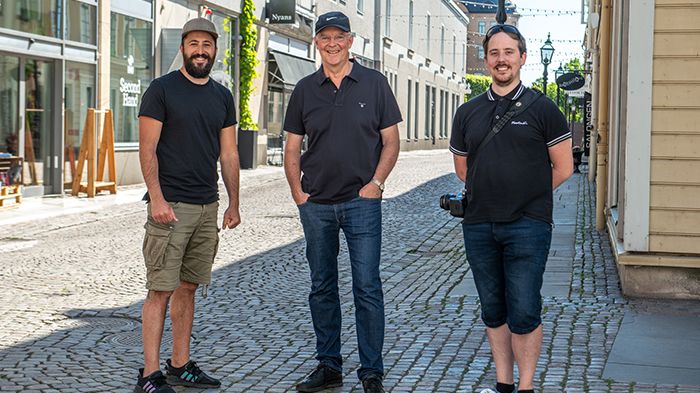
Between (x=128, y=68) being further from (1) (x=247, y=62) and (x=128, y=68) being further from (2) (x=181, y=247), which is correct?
(2) (x=181, y=247)

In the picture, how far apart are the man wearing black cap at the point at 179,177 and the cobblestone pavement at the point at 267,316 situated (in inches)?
18.9

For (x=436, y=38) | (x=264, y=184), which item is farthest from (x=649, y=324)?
(x=436, y=38)

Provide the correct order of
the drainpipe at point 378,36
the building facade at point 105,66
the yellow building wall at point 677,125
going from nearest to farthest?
the yellow building wall at point 677,125
the building facade at point 105,66
the drainpipe at point 378,36

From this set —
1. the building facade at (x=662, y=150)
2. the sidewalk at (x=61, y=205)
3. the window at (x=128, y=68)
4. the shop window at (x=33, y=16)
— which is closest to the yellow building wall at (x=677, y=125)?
the building facade at (x=662, y=150)

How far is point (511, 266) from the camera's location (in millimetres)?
5125

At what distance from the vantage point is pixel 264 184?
24.0 metres

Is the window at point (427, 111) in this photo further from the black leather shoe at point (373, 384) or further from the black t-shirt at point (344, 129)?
the black leather shoe at point (373, 384)

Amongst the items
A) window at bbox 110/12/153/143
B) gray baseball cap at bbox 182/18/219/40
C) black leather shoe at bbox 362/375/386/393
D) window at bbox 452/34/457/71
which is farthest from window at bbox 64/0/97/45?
window at bbox 452/34/457/71

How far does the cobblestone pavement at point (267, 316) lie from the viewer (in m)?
6.05

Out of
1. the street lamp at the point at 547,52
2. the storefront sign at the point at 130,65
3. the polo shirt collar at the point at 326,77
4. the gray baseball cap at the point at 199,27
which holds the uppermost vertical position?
the street lamp at the point at 547,52

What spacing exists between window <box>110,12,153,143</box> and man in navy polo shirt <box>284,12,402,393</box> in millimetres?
16617

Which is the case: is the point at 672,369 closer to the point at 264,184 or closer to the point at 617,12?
the point at 617,12

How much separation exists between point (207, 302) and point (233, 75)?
21148mm

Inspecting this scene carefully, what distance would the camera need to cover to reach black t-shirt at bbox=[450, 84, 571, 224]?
16.5 feet
